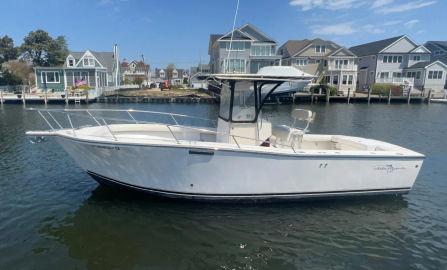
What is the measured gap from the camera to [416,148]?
15.2 metres

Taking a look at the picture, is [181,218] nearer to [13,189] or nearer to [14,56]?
[13,189]

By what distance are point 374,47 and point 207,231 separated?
59668 millimetres

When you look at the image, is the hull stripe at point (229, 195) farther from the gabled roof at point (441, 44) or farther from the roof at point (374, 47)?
the gabled roof at point (441, 44)

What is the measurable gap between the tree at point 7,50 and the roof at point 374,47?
223 ft

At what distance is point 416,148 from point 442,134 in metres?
6.08

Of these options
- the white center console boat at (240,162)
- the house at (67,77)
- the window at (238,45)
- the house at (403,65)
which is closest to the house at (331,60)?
the house at (403,65)

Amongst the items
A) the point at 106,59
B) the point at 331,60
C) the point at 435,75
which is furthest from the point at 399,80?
the point at 106,59

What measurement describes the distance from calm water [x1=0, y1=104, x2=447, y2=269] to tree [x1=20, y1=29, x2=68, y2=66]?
61.8 m

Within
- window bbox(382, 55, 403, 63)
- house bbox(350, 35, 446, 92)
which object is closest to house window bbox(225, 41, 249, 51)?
house bbox(350, 35, 446, 92)

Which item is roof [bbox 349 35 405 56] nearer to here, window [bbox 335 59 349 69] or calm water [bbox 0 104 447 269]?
window [bbox 335 59 349 69]

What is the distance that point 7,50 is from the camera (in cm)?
5653

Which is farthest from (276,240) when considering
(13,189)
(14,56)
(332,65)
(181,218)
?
(14,56)

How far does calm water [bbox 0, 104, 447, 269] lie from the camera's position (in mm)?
5609

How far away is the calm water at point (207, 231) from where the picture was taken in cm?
561
